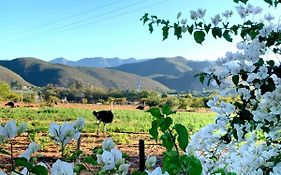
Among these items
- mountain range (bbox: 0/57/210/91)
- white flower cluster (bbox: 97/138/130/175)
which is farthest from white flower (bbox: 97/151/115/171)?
mountain range (bbox: 0/57/210/91)

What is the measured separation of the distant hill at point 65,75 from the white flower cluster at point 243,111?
344ft

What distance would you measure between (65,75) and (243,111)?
11142 cm

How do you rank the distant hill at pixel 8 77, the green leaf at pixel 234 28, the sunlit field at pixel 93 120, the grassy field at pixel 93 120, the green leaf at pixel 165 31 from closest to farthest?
the green leaf at pixel 234 28, the green leaf at pixel 165 31, the sunlit field at pixel 93 120, the grassy field at pixel 93 120, the distant hill at pixel 8 77

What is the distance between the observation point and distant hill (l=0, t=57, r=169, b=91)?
367 ft

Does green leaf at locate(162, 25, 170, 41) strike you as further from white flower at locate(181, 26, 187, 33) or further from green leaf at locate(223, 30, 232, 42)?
green leaf at locate(223, 30, 232, 42)

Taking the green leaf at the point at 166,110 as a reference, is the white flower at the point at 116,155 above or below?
below

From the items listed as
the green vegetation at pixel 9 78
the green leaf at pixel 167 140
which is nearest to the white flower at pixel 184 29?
the green leaf at pixel 167 140

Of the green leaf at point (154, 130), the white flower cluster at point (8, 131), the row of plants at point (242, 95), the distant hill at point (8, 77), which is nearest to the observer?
the white flower cluster at point (8, 131)

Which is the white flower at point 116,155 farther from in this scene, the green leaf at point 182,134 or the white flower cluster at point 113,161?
the green leaf at point 182,134

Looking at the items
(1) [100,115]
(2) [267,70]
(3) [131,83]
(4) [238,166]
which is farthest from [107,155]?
(3) [131,83]

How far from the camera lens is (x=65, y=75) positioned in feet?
368

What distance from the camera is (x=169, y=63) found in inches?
7239

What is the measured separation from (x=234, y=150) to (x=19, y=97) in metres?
69.4

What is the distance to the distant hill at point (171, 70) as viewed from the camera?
14450 centimetres
